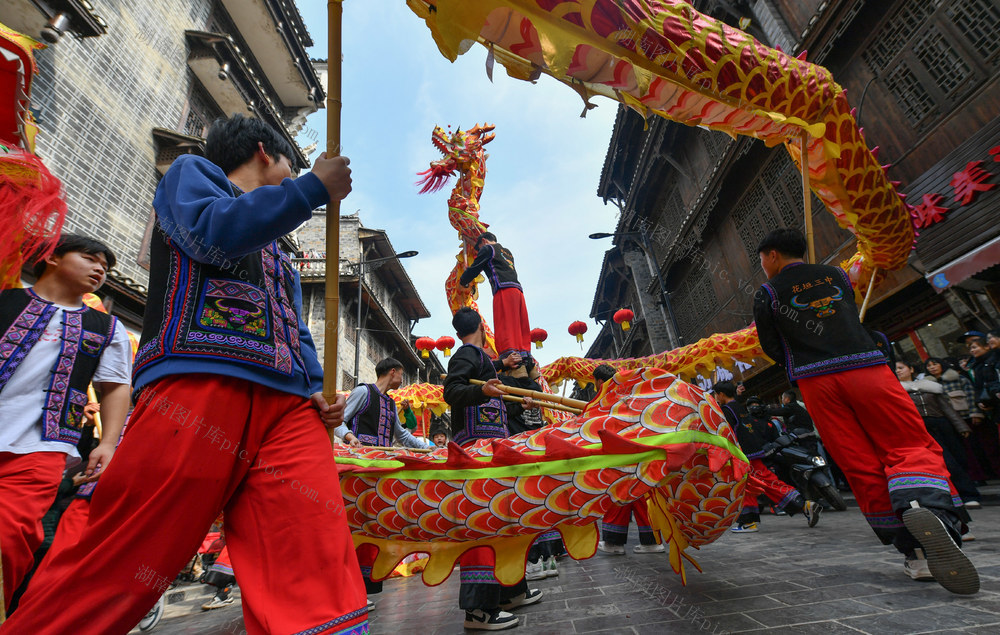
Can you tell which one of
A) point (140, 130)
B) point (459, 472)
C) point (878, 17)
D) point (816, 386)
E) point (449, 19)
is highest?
point (140, 130)

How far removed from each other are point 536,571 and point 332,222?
333cm

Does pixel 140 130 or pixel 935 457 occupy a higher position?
pixel 140 130

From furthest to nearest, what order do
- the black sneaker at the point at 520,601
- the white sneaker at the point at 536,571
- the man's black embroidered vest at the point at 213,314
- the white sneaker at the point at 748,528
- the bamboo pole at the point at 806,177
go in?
the white sneaker at the point at 748,528
the white sneaker at the point at 536,571
the bamboo pole at the point at 806,177
the black sneaker at the point at 520,601
the man's black embroidered vest at the point at 213,314

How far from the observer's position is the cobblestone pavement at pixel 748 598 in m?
1.74

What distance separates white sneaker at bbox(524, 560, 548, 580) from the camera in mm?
3771

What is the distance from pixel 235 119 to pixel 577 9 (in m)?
1.93

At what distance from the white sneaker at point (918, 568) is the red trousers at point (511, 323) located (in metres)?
2.94

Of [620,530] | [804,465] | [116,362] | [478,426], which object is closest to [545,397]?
[478,426]

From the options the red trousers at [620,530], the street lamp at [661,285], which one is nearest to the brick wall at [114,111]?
the red trousers at [620,530]

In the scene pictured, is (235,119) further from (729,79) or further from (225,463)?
(729,79)

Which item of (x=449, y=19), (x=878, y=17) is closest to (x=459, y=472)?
(x=449, y=19)

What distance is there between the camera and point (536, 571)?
3852 millimetres

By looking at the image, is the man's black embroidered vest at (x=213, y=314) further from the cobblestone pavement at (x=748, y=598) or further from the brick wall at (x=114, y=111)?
the brick wall at (x=114, y=111)

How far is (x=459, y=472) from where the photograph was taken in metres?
2.09
